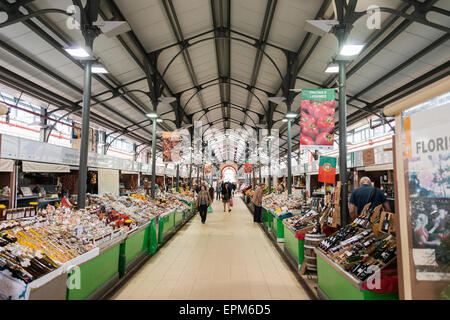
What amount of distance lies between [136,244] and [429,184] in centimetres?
449

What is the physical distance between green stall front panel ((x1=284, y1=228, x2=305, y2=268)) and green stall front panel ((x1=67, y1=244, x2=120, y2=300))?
9.48 ft

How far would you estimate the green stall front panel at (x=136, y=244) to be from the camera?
4.20 metres

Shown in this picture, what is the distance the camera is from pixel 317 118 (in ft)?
17.0

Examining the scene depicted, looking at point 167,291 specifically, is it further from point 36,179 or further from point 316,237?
point 36,179

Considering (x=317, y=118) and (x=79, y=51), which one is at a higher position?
(x=79, y=51)

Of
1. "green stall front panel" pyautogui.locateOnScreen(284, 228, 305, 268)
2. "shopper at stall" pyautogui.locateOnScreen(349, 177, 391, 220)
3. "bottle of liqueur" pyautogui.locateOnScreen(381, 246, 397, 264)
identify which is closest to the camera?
"bottle of liqueur" pyautogui.locateOnScreen(381, 246, 397, 264)

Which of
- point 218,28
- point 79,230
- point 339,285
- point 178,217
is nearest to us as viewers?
point 339,285

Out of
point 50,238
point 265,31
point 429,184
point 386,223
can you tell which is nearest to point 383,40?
point 265,31

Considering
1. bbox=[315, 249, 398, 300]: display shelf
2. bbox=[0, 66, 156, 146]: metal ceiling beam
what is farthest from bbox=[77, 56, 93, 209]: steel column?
bbox=[315, 249, 398, 300]: display shelf

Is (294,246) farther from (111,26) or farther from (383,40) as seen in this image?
(383,40)

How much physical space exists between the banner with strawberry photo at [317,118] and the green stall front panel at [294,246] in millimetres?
1850

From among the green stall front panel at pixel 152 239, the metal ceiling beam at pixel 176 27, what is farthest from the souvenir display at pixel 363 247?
the metal ceiling beam at pixel 176 27

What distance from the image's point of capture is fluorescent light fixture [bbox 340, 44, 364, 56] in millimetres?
3814

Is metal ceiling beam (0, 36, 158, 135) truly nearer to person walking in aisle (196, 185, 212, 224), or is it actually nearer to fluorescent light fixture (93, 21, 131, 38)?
fluorescent light fixture (93, 21, 131, 38)
